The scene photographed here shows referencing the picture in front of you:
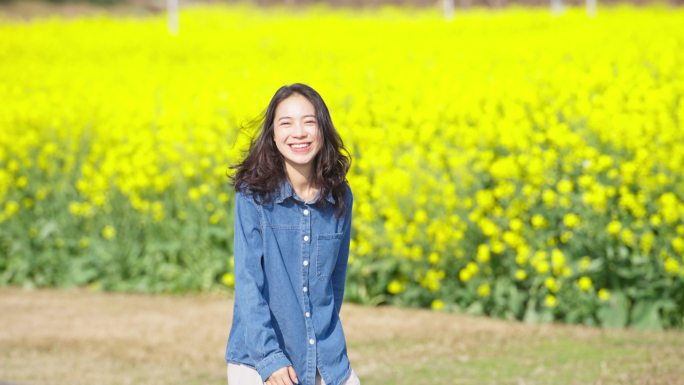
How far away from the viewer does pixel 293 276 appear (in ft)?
10.1

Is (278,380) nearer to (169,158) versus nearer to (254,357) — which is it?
(254,357)

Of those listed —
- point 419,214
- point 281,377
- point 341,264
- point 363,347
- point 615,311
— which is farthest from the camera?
point 419,214

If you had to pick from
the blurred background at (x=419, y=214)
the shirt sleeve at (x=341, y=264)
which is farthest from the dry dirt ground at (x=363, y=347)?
the shirt sleeve at (x=341, y=264)

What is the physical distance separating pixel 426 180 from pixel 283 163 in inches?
140

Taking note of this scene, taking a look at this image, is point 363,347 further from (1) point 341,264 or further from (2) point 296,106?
(2) point 296,106

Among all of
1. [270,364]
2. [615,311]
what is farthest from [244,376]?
[615,311]

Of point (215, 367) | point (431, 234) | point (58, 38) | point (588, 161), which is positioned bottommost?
point (215, 367)

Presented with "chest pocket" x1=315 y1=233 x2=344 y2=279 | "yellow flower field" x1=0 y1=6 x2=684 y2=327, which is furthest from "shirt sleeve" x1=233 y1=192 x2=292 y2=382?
"yellow flower field" x1=0 y1=6 x2=684 y2=327

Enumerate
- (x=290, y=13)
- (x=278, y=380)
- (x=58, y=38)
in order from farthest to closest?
(x=290, y=13) < (x=58, y=38) < (x=278, y=380)

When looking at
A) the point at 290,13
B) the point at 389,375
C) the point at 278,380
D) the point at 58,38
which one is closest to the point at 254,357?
the point at 278,380

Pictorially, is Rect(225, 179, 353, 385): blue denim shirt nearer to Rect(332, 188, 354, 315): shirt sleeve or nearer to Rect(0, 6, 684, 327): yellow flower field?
Rect(332, 188, 354, 315): shirt sleeve

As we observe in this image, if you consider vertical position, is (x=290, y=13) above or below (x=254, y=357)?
above

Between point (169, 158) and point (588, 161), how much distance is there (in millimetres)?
2764

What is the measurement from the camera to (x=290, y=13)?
86.6 feet
